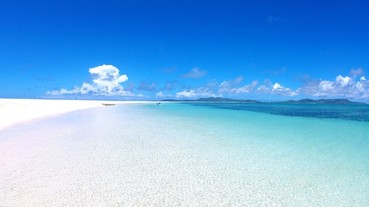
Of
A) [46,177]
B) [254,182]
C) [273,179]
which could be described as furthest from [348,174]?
[46,177]

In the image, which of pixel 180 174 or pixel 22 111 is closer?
pixel 180 174

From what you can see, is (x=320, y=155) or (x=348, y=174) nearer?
(x=348, y=174)

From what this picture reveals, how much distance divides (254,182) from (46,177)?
14.3 ft

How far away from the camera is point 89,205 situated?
460 centimetres

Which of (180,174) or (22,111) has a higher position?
(22,111)

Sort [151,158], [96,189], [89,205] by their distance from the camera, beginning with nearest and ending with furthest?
1. [89,205]
2. [96,189]
3. [151,158]

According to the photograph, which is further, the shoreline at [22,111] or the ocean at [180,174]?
the shoreline at [22,111]

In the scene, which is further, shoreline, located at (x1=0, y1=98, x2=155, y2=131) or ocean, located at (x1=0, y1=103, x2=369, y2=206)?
shoreline, located at (x1=0, y1=98, x2=155, y2=131)

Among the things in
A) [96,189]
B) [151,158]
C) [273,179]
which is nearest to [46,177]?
[96,189]

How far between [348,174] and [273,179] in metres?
1.91

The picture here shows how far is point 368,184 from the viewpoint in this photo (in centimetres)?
584

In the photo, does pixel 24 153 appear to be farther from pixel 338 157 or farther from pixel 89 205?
pixel 338 157

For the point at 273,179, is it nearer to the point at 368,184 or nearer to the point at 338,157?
the point at 368,184

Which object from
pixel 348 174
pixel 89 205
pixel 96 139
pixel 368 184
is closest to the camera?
pixel 89 205
